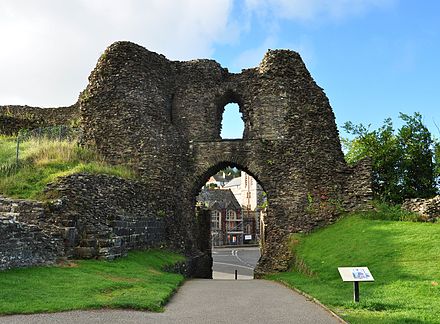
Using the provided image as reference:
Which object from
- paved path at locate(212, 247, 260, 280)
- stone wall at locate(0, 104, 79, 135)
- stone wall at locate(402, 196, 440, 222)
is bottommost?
paved path at locate(212, 247, 260, 280)

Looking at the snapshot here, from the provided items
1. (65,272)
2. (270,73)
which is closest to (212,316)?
(65,272)

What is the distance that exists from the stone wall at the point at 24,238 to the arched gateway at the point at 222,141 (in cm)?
789

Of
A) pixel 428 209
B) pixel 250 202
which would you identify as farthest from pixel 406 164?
pixel 250 202

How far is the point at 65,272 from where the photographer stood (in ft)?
42.8

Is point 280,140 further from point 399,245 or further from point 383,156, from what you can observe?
point 399,245

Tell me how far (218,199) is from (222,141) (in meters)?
53.2

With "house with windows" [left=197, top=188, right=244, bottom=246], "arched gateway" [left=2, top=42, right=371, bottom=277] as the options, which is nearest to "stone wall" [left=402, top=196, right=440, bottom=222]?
"arched gateway" [left=2, top=42, right=371, bottom=277]

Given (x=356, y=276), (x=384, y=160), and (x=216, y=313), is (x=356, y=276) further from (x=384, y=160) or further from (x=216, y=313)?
(x=384, y=160)

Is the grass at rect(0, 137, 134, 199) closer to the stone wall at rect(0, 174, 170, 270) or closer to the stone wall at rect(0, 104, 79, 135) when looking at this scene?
the stone wall at rect(0, 174, 170, 270)

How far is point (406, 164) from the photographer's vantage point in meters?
28.8

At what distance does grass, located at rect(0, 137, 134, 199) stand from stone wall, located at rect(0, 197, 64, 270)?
1.42m

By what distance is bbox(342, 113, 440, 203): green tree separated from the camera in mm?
28625

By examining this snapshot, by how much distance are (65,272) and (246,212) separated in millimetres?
70204

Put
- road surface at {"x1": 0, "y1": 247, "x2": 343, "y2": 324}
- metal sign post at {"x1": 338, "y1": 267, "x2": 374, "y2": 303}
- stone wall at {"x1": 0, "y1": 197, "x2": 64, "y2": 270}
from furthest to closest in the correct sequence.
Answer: stone wall at {"x1": 0, "y1": 197, "x2": 64, "y2": 270} < metal sign post at {"x1": 338, "y1": 267, "x2": 374, "y2": 303} < road surface at {"x1": 0, "y1": 247, "x2": 343, "y2": 324}
